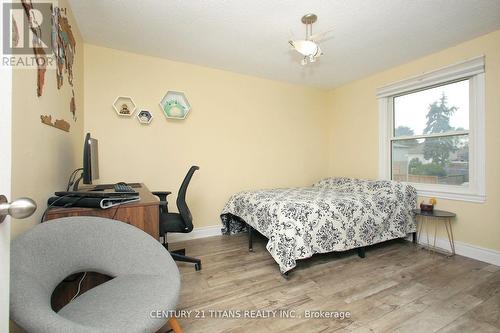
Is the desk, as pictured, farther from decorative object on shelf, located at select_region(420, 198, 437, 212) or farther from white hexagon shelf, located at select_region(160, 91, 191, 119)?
decorative object on shelf, located at select_region(420, 198, 437, 212)

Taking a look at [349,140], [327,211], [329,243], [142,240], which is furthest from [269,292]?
[349,140]

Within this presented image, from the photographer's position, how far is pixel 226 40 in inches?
97.5

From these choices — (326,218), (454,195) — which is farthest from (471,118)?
(326,218)

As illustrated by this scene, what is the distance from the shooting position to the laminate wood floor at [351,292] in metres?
1.47

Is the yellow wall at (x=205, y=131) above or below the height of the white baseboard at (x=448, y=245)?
above

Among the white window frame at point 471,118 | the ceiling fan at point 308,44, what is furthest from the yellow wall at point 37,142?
the white window frame at point 471,118

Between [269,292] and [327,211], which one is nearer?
[269,292]

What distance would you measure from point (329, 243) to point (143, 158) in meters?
2.34

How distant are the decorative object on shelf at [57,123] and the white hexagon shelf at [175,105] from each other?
1.16 metres

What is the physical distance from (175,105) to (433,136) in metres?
3.30

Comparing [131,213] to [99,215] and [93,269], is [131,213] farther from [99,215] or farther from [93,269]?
[93,269]

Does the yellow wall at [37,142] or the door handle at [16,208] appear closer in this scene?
the door handle at [16,208]

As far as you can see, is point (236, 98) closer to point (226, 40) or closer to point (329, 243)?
point (226, 40)

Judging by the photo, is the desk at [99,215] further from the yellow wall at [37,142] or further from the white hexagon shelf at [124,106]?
the white hexagon shelf at [124,106]
